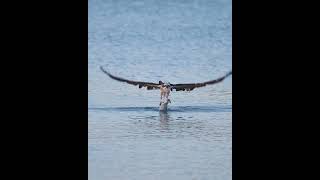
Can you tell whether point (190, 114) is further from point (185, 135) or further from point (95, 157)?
point (95, 157)

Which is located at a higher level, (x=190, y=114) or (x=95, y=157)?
(x=190, y=114)

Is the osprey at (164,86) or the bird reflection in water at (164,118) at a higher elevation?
the osprey at (164,86)

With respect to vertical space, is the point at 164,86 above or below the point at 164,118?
above

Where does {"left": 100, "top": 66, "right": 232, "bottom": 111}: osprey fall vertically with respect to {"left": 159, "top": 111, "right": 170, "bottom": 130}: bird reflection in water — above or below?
above

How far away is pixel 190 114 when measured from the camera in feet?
15.6
